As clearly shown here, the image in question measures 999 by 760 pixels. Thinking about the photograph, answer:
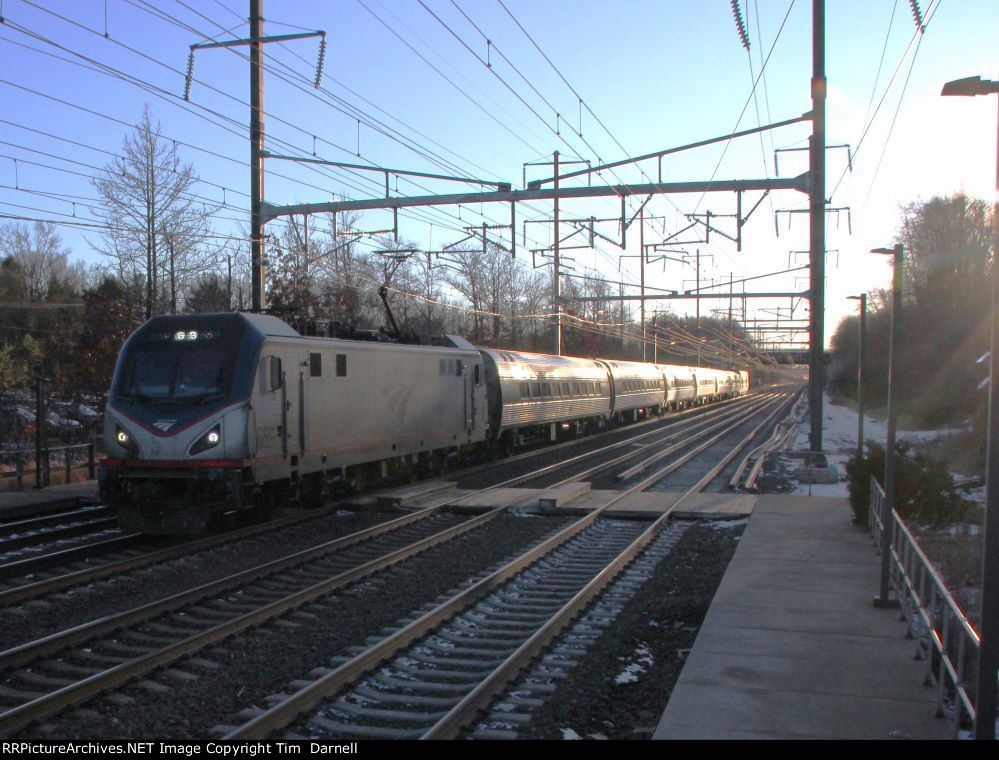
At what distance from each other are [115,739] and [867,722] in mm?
4699

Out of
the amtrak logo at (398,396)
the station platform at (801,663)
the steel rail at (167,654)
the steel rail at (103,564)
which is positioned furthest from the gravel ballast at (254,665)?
the amtrak logo at (398,396)

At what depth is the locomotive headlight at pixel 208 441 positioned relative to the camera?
12.4m

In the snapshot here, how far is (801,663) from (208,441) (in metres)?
8.31

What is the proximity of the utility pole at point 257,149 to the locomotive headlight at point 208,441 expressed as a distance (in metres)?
6.00

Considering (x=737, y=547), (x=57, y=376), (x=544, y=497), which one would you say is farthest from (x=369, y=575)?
(x=57, y=376)

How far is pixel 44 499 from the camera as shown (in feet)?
51.1

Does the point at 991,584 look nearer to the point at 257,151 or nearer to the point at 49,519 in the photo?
the point at 49,519

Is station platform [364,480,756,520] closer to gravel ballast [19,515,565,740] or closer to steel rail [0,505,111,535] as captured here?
steel rail [0,505,111,535]

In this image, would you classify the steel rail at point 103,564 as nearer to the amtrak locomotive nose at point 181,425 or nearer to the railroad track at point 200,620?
the amtrak locomotive nose at point 181,425

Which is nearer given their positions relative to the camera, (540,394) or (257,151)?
(257,151)

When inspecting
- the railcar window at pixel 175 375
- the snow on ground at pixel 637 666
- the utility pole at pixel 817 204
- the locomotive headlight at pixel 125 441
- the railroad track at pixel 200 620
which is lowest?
the snow on ground at pixel 637 666

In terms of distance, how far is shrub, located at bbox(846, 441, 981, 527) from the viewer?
13195 millimetres

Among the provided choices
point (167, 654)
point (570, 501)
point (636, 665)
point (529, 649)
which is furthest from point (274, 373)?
point (636, 665)

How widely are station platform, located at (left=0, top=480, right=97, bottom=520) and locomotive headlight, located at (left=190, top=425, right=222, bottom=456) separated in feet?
13.1
